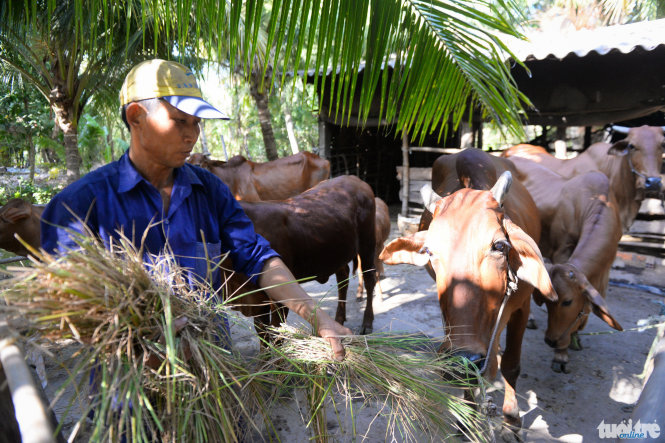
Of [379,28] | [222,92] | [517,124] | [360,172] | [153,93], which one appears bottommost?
[360,172]

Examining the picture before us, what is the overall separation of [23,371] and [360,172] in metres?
13.4

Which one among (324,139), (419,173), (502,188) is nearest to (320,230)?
(502,188)

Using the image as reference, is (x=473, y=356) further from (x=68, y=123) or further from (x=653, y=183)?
(x=68, y=123)

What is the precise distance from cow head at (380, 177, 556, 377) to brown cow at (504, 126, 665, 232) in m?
3.84

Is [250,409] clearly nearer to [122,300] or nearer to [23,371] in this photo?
[122,300]

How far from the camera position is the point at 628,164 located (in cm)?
604

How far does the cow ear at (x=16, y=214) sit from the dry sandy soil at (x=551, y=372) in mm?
1266

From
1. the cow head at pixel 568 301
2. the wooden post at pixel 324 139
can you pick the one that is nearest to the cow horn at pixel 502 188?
the cow head at pixel 568 301

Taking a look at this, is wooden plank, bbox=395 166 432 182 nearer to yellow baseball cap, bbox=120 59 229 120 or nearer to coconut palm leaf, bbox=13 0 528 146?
coconut palm leaf, bbox=13 0 528 146

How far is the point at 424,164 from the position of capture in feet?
49.2

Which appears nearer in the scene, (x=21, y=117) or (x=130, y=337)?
(x=130, y=337)

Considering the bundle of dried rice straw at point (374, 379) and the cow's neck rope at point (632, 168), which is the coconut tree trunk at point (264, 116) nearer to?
the cow's neck rope at point (632, 168)

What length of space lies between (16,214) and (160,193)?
2502 mm

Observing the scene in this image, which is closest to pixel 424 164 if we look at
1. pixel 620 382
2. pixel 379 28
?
pixel 620 382
